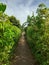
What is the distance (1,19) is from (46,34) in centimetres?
591

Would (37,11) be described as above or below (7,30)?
above

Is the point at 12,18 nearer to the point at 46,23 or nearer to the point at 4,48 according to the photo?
the point at 46,23

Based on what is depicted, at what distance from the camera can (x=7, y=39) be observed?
12906 mm

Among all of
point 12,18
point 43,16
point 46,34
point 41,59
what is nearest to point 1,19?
point 46,34

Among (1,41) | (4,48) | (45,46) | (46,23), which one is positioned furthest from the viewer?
(46,23)

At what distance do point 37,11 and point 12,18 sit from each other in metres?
36.9

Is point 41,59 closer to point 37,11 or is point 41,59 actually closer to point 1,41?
point 37,11

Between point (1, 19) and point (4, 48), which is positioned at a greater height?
point (1, 19)

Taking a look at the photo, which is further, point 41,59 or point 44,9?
point 44,9

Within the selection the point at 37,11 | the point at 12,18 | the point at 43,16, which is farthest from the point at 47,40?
the point at 12,18

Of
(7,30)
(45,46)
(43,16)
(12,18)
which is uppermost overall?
(12,18)

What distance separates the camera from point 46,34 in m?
17.5

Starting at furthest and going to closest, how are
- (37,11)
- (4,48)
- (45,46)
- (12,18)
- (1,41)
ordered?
1. (12,18)
2. (37,11)
3. (45,46)
4. (4,48)
5. (1,41)

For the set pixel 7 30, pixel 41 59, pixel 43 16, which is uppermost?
pixel 43 16
